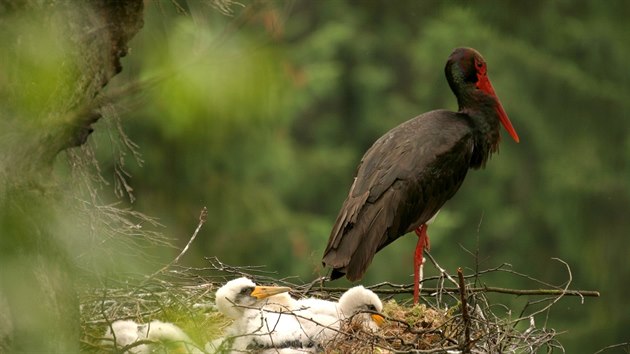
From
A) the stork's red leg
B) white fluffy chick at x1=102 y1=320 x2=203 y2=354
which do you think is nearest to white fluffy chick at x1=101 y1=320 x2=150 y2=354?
white fluffy chick at x1=102 y1=320 x2=203 y2=354

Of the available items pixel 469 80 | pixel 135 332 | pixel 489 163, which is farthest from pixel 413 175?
pixel 489 163

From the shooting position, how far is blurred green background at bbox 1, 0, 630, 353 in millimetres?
13609

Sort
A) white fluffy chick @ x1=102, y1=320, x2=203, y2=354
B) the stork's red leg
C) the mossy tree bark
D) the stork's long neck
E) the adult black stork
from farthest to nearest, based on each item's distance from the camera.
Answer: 1. the stork's long neck
2. the stork's red leg
3. the adult black stork
4. white fluffy chick @ x1=102, y1=320, x2=203, y2=354
5. the mossy tree bark

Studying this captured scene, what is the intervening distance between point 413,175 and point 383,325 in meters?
1.08

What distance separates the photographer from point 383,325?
5137 mm

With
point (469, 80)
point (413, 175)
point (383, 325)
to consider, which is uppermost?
point (469, 80)

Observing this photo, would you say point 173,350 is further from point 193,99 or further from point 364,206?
point 364,206

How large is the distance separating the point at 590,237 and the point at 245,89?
1462 cm

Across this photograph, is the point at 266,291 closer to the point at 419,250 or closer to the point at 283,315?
the point at 283,315

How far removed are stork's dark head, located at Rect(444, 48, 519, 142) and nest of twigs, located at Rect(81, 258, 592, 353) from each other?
1265 millimetres

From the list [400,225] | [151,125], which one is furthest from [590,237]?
[400,225]

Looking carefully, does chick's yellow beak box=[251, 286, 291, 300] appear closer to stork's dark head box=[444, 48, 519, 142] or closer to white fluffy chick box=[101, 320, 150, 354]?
white fluffy chick box=[101, 320, 150, 354]

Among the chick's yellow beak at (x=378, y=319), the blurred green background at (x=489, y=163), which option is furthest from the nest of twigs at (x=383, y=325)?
the blurred green background at (x=489, y=163)

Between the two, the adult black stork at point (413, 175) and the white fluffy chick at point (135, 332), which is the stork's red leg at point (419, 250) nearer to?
→ the adult black stork at point (413, 175)
